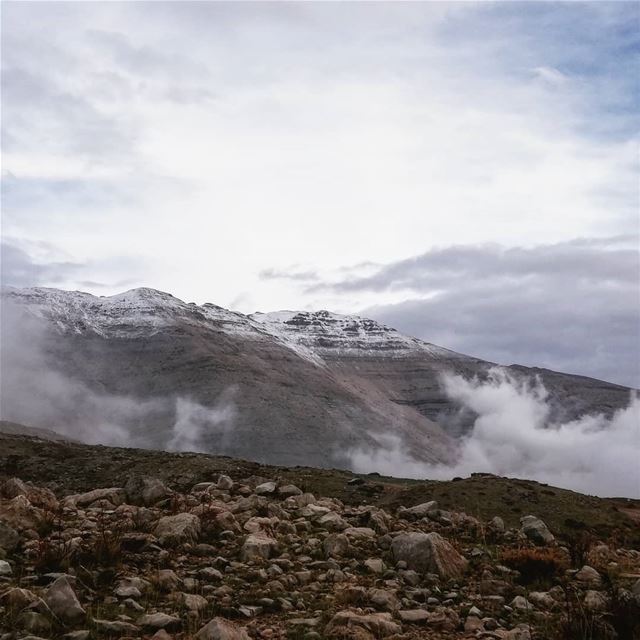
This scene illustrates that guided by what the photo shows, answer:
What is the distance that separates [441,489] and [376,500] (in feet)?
15.7

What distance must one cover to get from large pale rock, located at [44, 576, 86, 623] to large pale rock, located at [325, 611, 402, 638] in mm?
3262

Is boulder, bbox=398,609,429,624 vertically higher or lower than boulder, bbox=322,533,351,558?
lower

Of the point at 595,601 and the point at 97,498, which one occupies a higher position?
the point at 595,601

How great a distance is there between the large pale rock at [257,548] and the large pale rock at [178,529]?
1098mm

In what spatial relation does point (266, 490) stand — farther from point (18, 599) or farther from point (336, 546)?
point (18, 599)

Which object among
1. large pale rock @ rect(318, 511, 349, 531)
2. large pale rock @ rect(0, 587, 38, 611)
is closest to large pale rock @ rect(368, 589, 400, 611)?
large pale rock @ rect(318, 511, 349, 531)

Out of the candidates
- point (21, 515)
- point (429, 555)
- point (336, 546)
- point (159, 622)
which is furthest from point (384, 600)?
point (21, 515)

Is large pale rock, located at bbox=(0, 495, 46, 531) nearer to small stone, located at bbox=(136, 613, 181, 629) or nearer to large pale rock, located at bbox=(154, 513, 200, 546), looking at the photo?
large pale rock, located at bbox=(154, 513, 200, 546)

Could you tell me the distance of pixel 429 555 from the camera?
12.9m

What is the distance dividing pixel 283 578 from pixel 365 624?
8.28 feet

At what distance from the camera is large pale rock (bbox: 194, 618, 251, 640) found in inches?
Result: 339

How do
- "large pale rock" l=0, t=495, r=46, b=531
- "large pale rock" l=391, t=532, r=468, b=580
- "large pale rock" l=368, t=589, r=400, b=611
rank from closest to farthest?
"large pale rock" l=368, t=589, r=400, b=611, "large pale rock" l=391, t=532, r=468, b=580, "large pale rock" l=0, t=495, r=46, b=531

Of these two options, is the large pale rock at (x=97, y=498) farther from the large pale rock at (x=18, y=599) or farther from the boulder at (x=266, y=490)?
the large pale rock at (x=18, y=599)

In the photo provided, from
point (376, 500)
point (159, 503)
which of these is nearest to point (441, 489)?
point (376, 500)
